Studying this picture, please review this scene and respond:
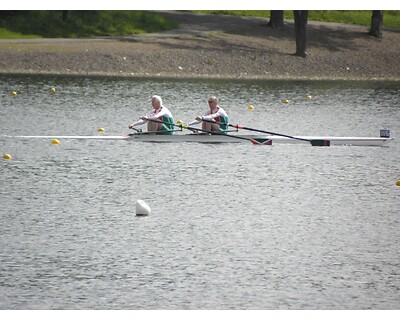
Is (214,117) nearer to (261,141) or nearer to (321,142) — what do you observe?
(261,141)

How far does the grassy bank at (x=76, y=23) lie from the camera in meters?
56.2

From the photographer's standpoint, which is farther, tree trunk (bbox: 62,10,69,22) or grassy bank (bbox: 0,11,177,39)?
tree trunk (bbox: 62,10,69,22)

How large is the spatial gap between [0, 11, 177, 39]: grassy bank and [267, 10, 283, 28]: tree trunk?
18.9ft

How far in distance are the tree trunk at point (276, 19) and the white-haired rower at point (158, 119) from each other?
31765 millimetres

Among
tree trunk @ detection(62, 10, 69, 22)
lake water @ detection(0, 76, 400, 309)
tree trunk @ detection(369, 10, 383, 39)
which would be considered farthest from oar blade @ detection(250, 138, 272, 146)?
tree trunk @ detection(369, 10, 383, 39)

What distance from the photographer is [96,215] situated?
2102 centimetres

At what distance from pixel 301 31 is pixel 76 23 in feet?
42.7

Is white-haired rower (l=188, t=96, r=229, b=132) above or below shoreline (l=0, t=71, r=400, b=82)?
above

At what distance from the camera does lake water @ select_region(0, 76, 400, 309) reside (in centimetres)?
1612

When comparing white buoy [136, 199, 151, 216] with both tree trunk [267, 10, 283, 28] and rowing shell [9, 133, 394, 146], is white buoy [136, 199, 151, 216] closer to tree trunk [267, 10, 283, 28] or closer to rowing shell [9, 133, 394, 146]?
rowing shell [9, 133, 394, 146]

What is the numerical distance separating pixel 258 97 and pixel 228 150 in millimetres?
14635

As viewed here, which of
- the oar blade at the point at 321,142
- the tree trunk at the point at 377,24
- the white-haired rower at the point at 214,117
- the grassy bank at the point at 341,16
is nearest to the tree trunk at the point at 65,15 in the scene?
the grassy bank at the point at 341,16

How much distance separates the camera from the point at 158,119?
2861 centimetres
